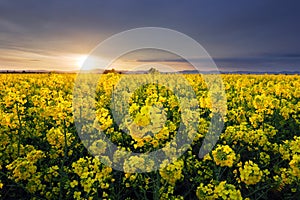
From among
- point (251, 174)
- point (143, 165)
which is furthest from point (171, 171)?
point (251, 174)

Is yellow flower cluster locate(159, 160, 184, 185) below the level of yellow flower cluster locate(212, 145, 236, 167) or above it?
below

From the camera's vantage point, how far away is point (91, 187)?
307cm

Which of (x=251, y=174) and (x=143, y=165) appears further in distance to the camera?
(x=143, y=165)

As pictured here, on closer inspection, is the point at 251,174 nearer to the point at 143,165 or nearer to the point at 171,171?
the point at 171,171

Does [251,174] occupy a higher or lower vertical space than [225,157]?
lower

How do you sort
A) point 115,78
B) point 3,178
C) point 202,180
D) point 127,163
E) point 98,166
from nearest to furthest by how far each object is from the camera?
point 127,163
point 98,166
point 202,180
point 3,178
point 115,78

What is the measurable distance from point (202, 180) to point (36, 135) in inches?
116

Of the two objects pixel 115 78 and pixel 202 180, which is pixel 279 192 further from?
pixel 115 78

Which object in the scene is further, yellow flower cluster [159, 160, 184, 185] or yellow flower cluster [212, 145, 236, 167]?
yellow flower cluster [212, 145, 236, 167]

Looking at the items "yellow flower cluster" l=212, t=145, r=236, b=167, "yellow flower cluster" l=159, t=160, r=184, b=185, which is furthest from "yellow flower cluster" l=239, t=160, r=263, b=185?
"yellow flower cluster" l=159, t=160, r=184, b=185

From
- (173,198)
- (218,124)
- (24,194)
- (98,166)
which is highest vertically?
(218,124)

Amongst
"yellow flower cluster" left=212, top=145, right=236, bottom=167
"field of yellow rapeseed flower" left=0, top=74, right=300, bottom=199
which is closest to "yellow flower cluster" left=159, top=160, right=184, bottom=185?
"field of yellow rapeseed flower" left=0, top=74, right=300, bottom=199

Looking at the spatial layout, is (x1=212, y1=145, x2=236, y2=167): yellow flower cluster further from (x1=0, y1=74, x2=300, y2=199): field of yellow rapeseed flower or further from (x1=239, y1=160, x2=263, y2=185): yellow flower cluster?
(x1=239, y1=160, x2=263, y2=185): yellow flower cluster

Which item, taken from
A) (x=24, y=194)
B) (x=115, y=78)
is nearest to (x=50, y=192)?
(x=24, y=194)
